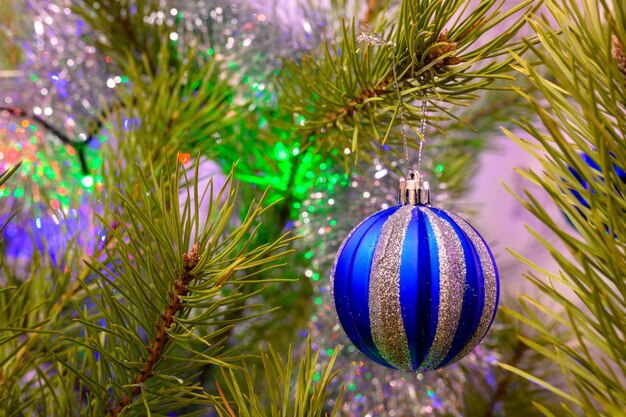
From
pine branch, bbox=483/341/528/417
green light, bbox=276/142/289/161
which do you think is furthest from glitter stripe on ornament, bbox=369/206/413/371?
pine branch, bbox=483/341/528/417

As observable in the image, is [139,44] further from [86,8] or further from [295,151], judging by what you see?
[295,151]

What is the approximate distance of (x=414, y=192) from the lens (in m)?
0.26

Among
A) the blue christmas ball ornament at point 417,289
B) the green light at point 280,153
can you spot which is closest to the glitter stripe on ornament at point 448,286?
the blue christmas ball ornament at point 417,289

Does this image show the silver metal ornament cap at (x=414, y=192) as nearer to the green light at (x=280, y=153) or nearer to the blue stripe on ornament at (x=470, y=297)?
the blue stripe on ornament at (x=470, y=297)

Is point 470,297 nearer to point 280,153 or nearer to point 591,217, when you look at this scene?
point 591,217

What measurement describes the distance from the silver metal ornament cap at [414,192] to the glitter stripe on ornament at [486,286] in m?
0.02

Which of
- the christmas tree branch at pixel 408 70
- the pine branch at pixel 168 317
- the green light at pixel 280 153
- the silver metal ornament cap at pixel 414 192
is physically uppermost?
the green light at pixel 280 153

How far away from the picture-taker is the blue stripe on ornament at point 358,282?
0.77ft

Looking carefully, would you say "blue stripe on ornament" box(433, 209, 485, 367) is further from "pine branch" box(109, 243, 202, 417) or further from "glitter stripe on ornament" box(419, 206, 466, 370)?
"pine branch" box(109, 243, 202, 417)

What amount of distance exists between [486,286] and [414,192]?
0.06 metres

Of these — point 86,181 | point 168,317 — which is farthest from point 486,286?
point 86,181

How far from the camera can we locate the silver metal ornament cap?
255 millimetres

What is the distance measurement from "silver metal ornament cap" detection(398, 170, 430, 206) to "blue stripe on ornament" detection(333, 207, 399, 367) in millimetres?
11

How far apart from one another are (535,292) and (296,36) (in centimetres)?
42
